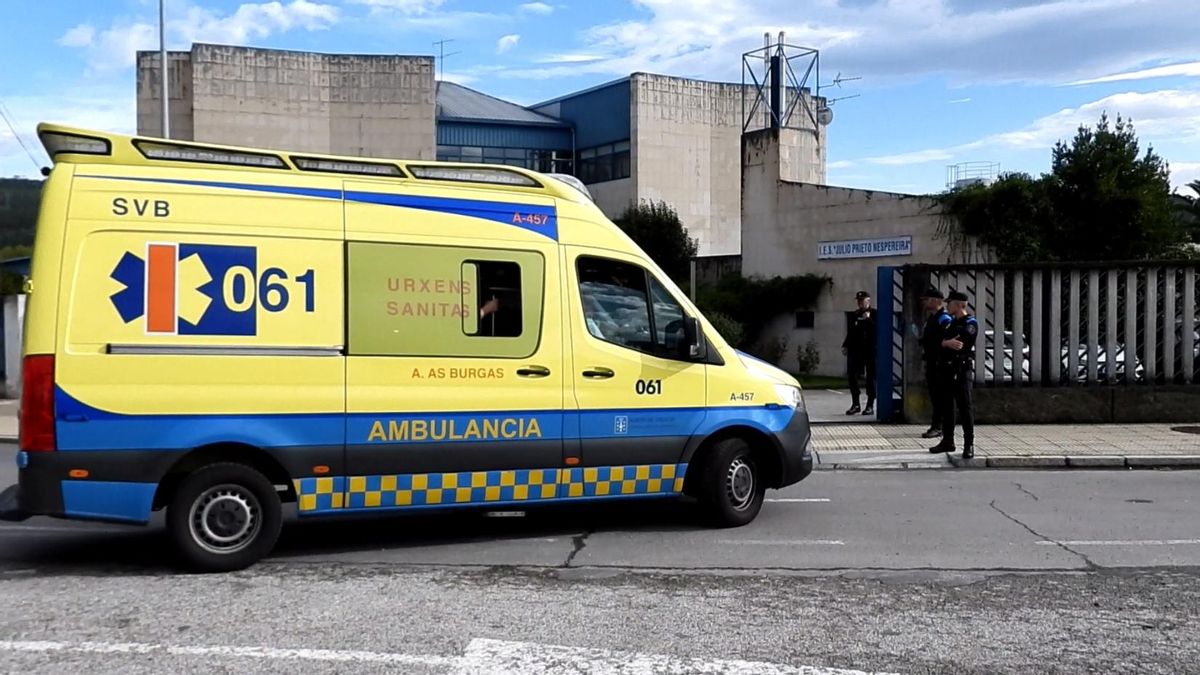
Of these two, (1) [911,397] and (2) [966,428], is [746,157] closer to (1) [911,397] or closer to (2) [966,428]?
(1) [911,397]

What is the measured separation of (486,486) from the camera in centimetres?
765

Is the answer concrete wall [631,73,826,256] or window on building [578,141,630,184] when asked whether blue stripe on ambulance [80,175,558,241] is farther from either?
window on building [578,141,630,184]

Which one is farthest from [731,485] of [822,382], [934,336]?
[822,382]

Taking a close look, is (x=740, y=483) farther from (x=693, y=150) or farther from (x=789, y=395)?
(x=693, y=150)

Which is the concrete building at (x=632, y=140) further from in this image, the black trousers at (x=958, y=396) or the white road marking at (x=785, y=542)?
the white road marking at (x=785, y=542)

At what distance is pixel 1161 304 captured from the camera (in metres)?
15.0

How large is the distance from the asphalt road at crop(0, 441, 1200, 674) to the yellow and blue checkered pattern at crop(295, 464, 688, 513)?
378 millimetres

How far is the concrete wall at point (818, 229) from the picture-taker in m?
26.5

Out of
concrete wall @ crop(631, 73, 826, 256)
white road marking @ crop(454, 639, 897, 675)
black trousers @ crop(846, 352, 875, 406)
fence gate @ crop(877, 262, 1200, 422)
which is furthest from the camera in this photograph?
concrete wall @ crop(631, 73, 826, 256)

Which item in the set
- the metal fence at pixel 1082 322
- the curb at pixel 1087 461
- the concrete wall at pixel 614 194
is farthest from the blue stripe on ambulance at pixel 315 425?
the concrete wall at pixel 614 194

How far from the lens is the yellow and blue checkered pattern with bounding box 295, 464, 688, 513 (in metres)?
7.25

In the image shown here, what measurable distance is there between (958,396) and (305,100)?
36640 millimetres

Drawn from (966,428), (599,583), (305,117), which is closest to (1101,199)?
(966,428)

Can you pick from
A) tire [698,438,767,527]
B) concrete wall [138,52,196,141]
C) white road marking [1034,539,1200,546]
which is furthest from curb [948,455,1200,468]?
concrete wall [138,52,196,141]
